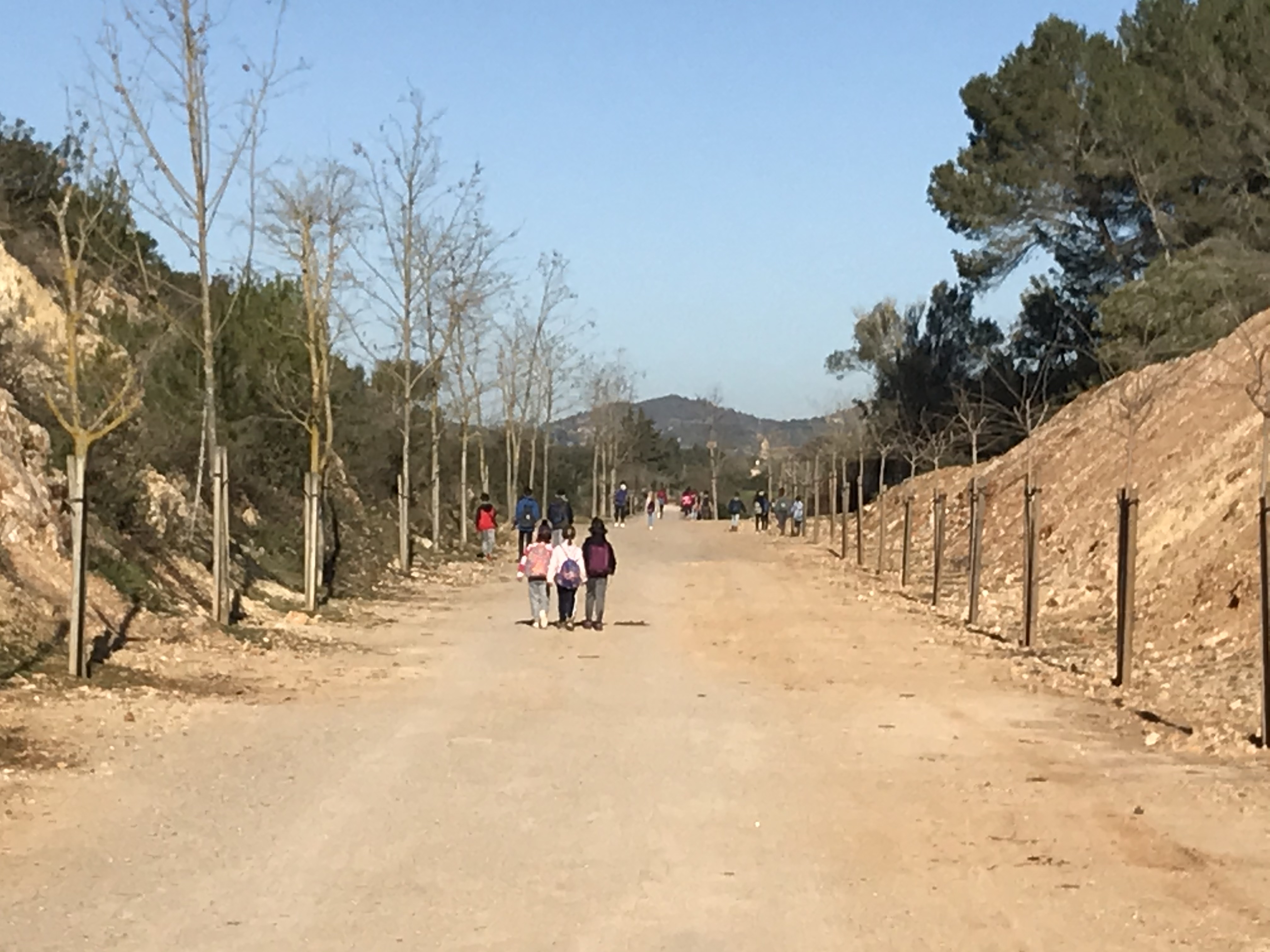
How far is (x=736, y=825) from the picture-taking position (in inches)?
343

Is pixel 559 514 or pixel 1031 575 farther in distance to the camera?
pixel 559 514

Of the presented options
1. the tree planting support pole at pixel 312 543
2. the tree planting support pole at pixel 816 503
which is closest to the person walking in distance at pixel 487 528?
the tree planting support pole at pixel 816 503

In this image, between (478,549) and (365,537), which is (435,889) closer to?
(365,537)

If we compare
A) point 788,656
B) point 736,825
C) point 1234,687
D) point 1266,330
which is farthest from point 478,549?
point 736,825

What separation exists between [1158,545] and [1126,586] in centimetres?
882

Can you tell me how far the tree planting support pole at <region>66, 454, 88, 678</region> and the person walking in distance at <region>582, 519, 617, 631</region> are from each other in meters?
8.49

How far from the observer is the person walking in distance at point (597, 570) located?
21.1 m

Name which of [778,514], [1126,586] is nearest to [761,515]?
[778,514]

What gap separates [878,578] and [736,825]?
24.3 m

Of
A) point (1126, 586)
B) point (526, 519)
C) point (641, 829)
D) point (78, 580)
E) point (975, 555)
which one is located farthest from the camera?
point (526, 519)

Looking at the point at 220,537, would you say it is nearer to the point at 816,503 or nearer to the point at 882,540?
the point at 882,540

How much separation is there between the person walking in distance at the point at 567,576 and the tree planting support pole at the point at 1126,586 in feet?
25.4

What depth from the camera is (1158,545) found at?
23391 millimetres

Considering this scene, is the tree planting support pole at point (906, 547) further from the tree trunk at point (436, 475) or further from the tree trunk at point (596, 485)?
the tree trunk at point (596, 485)
